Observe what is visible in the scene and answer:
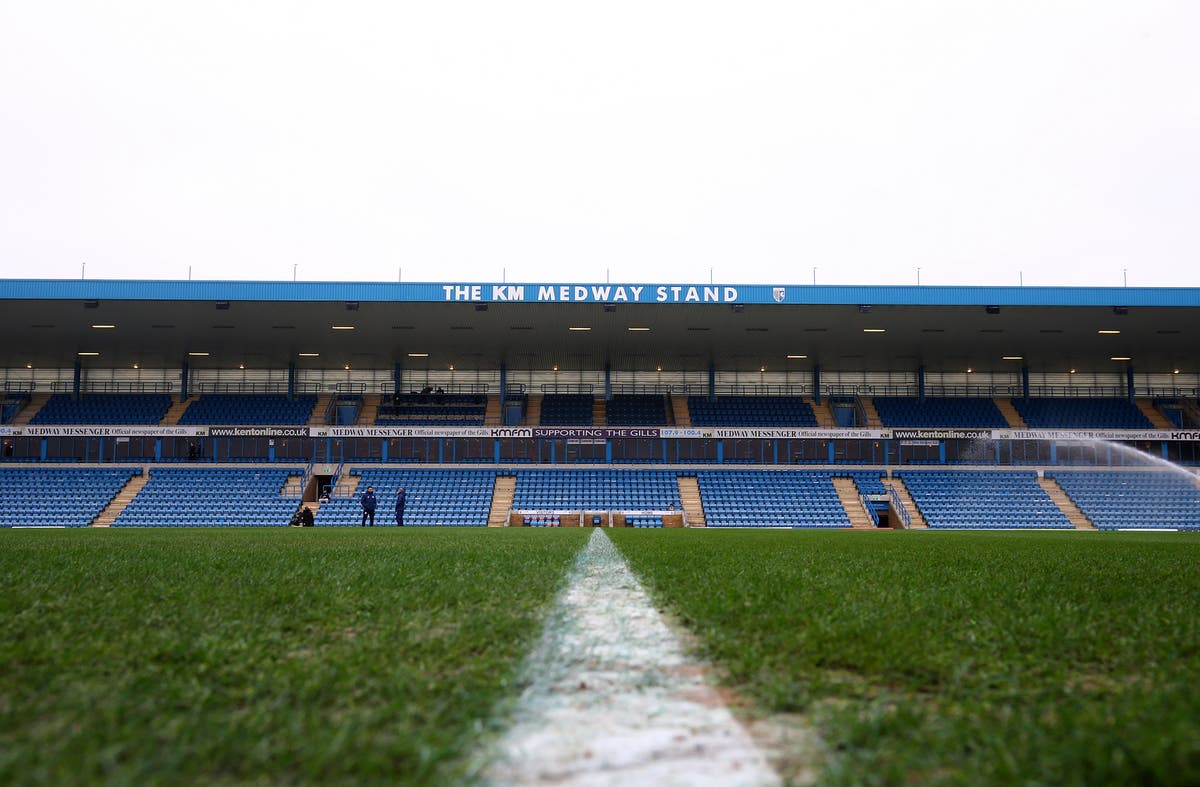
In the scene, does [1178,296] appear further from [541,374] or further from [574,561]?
[574,561]

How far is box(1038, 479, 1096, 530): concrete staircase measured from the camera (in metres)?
31.8

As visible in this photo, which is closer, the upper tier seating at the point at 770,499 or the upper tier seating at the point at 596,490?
the upper tier seating at the point at 770,499

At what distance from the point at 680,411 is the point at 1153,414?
21390 mm

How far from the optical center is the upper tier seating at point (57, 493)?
29766mm

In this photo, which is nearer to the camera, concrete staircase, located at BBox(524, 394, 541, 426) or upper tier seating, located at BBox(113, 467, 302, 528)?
upper tier seating, located at BBox(113, 467, 302, 528)

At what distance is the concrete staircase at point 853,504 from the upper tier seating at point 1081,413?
968 cm

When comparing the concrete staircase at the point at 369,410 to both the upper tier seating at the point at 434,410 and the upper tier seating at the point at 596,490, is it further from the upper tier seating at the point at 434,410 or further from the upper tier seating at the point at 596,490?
the upper tier seating at the point at 596,490

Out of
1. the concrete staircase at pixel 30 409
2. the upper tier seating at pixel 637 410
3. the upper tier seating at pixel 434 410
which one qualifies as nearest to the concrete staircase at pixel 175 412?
the concrete staircase at pixel 30 409

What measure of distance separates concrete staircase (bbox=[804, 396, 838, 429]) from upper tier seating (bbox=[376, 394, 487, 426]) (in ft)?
48.5

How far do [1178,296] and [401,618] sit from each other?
31809 millimetres

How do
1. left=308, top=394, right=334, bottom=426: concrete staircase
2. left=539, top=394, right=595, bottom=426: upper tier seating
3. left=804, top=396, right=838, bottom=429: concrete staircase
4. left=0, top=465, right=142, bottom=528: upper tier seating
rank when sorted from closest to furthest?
1. left=0, top=465, right=142, bottom=528: upper tier seating
2. left=308, top=394, right=334, bottom=426: concrete staircase
3. left=539, top=394, right=595, bottom=426: upper tier seating
4. left=804, top=396, right=838, bottom=429: concrete staircase

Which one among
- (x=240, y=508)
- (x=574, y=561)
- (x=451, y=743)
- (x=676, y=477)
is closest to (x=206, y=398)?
(x=240, y=508)

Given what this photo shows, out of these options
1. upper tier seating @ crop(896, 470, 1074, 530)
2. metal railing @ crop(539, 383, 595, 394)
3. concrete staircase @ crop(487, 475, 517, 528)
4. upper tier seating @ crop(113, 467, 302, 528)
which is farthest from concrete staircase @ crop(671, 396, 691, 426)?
A: upper tier seating @ crop(113, 467, 302, 528)

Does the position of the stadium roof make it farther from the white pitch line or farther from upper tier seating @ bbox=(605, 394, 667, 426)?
the white pitch line
